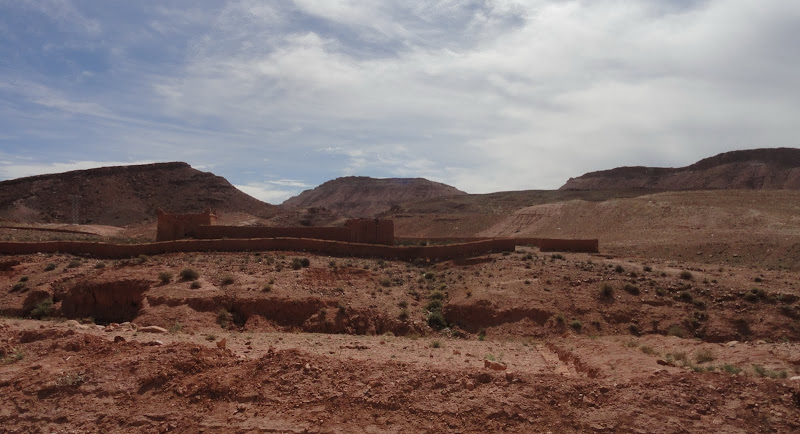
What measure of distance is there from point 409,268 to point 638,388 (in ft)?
53.7

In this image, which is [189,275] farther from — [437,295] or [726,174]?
[726,174]

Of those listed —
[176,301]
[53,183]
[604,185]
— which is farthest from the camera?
[604,185]

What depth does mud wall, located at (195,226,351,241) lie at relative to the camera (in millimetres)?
27719

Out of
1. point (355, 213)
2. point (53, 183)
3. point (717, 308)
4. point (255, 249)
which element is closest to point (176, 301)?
point (255, 249)

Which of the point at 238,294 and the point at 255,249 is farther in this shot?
the point at 255,249

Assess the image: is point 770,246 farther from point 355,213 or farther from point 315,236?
point 355,213

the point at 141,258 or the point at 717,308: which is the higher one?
the point at 141,258

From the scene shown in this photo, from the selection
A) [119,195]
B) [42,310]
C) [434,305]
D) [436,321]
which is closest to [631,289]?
[434,305]

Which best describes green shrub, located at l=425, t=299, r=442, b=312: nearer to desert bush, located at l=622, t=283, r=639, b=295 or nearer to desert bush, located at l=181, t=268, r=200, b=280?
desert bush, located at l=622, t=283, r=639, b=295

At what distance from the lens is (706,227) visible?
42.7m

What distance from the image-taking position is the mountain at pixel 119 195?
6397 centimetres

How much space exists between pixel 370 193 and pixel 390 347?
122542 mm

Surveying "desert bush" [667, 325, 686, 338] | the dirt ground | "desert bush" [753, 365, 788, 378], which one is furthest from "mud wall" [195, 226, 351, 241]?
"desert bush" [753, 365, 788, 378]

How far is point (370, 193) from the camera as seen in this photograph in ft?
438
